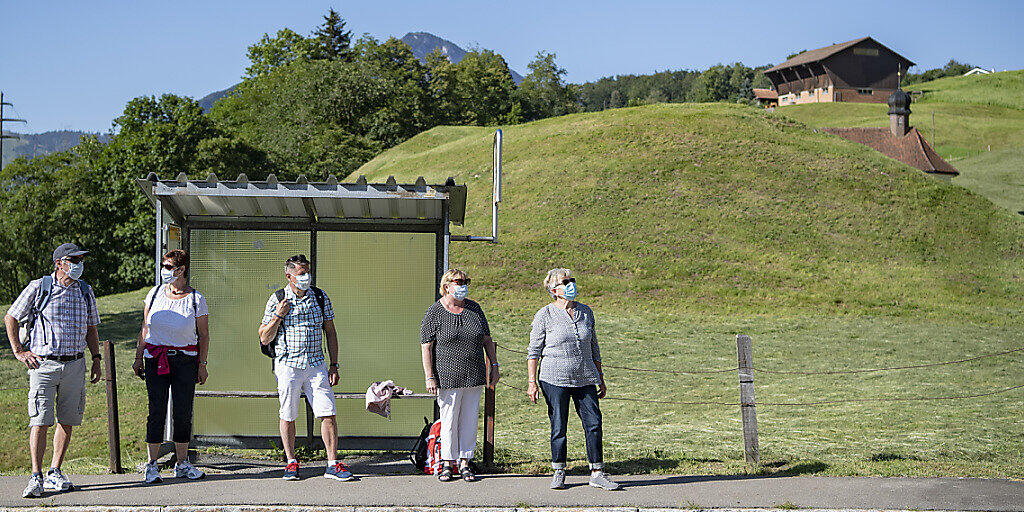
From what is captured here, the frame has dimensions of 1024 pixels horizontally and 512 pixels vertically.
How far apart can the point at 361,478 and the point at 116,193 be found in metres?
49.9

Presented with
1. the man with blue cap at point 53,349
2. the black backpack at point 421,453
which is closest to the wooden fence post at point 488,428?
the black backpack at point 421,453

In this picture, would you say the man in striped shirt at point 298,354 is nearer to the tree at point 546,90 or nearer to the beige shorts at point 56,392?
the beige shorts at point 56,392

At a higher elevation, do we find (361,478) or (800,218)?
(800,218)

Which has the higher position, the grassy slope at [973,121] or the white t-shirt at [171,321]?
the grassy slope at [973,121]

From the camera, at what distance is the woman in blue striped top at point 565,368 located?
7.68 meters

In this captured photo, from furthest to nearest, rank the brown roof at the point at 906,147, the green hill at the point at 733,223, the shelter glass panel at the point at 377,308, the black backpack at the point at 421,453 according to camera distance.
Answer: the brown roof at the point at 906,147, the green hill at the point at 733,223, the shelter glass panel at the point at 377,308, the black backpack at the point at 421,453

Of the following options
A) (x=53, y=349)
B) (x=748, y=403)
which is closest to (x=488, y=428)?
(x=748, y=403)

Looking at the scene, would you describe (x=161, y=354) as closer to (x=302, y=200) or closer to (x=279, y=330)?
(x=279, y=330)

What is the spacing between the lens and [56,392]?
7504 mm

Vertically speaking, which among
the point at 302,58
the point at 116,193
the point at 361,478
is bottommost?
the point at 361,478

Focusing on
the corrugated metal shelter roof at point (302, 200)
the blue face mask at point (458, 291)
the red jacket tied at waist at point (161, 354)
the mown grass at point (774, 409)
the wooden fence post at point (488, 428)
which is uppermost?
the corrugated metal shelter roof at point (302, 200)

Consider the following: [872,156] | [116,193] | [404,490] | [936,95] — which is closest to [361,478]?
[404,490]

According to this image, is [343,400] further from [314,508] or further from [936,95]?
[936,95]

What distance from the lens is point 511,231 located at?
39812 mm
